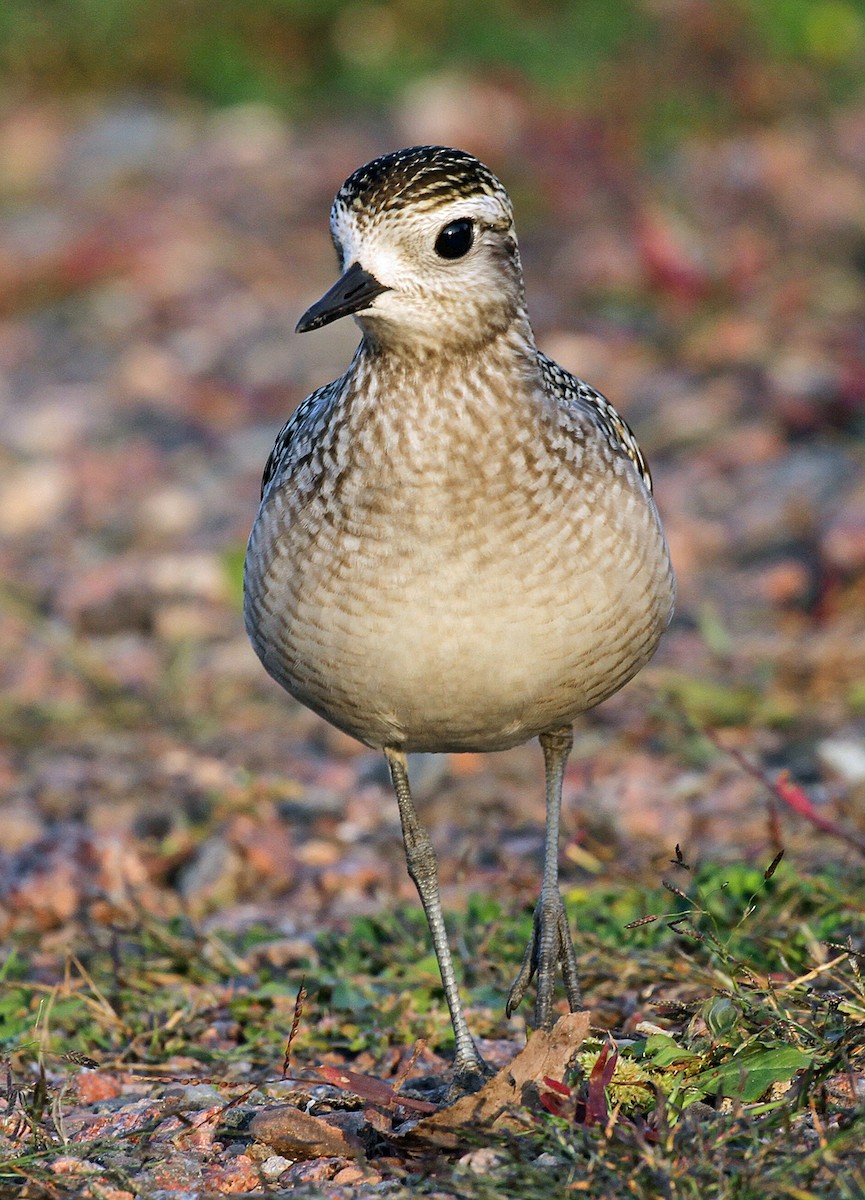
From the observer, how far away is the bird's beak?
3938 mm

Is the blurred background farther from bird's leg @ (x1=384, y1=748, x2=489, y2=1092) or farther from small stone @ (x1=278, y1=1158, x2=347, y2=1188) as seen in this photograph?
small stone @ (x1=278, y1=1158, x2=347, y2=1188)

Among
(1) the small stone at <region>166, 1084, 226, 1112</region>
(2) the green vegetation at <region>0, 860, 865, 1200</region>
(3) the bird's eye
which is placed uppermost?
(3) the bird's eye

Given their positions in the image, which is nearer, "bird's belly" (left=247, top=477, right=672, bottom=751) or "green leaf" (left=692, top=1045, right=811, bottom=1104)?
"green leaf" (left=692, top=1045, right=811, bottom=1104)

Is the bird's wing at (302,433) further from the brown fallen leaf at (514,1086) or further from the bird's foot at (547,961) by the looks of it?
the brown fallen leaf at (514,1086)

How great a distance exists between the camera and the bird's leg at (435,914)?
4238 mm

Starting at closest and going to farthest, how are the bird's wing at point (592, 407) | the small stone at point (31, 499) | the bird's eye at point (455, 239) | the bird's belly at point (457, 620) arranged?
the bird's belly at point (457, 620) → the bird's eye at point (455, 239) → the bird's wing at point (592, 407) → the small stone at point (31, 499)

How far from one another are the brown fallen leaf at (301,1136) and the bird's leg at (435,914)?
459 mm

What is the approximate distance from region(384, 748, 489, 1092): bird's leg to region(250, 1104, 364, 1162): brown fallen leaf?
0.46 meters

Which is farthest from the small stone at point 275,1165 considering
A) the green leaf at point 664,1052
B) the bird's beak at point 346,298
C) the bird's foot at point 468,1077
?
the bird's beak at point 346,298

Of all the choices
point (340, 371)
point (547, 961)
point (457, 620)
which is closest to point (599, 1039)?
point (547, 961)

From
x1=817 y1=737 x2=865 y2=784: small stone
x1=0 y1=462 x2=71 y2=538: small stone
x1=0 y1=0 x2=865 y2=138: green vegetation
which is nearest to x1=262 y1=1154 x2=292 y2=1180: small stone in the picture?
x1=817 y1=737 x2=865 y2=784: small stone

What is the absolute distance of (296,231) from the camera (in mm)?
12281

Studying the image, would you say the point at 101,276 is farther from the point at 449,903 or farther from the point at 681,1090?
the point at 681,1090

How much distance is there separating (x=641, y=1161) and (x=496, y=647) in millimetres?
1214
